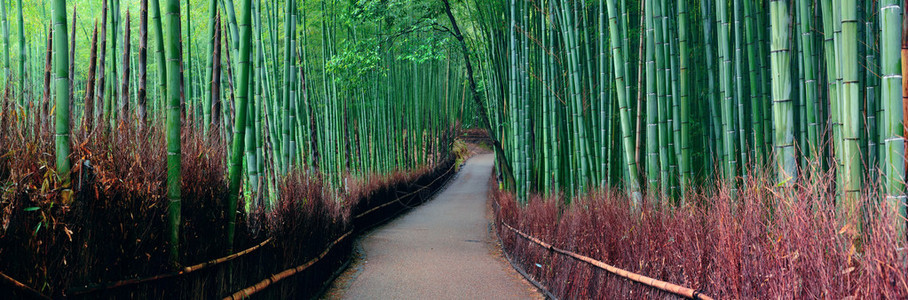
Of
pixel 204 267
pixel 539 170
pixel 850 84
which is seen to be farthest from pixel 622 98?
pixel 539 170

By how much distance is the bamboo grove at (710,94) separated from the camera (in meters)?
1.92

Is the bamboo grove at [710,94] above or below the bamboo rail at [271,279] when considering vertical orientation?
above

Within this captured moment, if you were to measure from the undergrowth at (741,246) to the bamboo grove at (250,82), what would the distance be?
70.8 inches

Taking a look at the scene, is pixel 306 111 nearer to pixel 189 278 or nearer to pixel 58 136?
pixel 189 278

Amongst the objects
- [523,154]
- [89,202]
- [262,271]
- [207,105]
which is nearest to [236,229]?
[262,271]

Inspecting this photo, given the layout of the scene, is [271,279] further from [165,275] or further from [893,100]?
[893,100]

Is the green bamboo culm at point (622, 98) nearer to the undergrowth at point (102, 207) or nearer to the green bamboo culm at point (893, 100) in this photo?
the green bamboo culm at point (893, 100)

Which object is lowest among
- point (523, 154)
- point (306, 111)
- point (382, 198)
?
point (382, 198)

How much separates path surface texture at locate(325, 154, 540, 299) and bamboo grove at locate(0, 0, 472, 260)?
33.8 inches

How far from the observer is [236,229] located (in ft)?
10.1

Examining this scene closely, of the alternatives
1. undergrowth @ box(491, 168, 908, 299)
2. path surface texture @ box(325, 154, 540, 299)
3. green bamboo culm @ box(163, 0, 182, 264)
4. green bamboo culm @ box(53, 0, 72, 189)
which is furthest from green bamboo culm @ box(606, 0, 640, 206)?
green bamboo culm @ box(53, 0, 72, 189)

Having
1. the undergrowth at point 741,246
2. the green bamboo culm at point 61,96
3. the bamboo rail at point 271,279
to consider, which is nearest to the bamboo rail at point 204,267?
the bamboo rail at point 271,279

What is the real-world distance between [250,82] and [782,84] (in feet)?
10.1

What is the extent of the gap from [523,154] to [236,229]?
4315 millimetres
